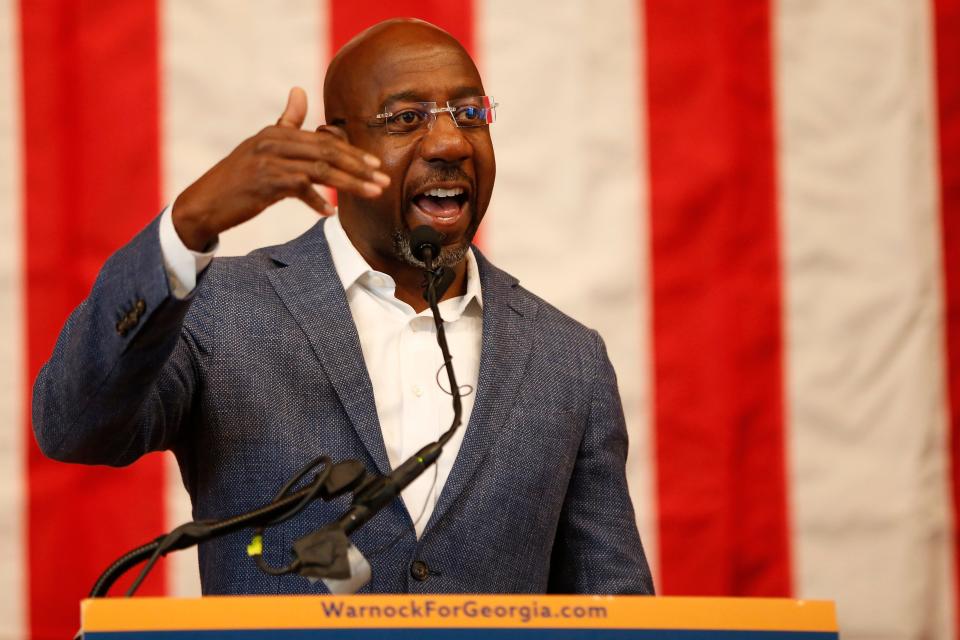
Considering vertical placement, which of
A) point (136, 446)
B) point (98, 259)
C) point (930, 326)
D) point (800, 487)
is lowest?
point (800, 487)

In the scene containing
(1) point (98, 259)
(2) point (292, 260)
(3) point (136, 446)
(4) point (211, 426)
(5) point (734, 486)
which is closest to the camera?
(3) point (136, 446)

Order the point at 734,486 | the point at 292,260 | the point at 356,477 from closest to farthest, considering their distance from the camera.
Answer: the point at 356,477 → the point at 292,260 → the point at 734,486

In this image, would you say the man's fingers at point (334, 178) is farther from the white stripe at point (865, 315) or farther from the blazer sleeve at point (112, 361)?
the white stripe at point (865, 315)

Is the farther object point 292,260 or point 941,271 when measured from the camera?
point 941,271

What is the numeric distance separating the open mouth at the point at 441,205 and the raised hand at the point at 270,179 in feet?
1.42

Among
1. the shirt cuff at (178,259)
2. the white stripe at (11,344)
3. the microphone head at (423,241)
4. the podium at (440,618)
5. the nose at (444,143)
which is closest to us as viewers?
the podium at (440,618)

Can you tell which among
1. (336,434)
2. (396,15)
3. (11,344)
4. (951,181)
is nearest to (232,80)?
(396,15)

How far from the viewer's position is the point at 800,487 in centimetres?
235

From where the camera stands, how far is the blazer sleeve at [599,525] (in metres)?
1.61

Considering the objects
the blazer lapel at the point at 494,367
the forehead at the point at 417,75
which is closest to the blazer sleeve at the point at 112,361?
the blazer lapel at the point at 494,367

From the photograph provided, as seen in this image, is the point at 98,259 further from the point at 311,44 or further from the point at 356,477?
the point at 356,477

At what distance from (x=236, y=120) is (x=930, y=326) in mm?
1431

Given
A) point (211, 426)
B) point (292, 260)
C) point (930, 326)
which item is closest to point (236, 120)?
point (292, 260)

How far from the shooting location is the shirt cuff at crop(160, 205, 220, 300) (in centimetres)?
117
